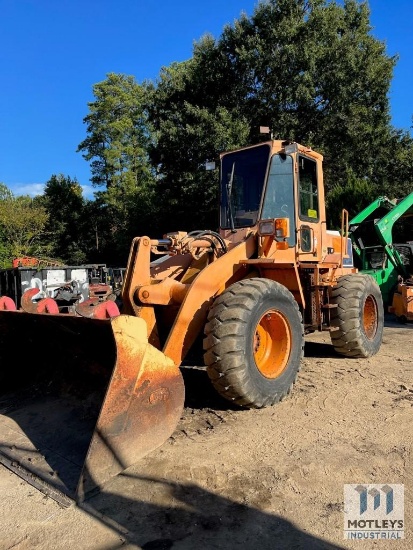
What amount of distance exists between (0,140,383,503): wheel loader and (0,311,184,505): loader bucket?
0.01m

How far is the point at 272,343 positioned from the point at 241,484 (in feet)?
6.58

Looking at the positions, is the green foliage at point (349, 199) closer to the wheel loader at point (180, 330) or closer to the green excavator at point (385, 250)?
the green excavator at point (385, 250)

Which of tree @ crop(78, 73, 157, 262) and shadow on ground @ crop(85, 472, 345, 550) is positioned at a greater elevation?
tree @ crop(78, 73, 157, 262)

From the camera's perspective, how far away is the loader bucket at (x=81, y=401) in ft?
11.1

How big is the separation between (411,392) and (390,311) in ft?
19.7

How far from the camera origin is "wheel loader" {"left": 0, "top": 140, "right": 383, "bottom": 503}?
3.57 metres

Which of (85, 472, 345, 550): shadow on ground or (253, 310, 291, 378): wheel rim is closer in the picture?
(85, 472, 345, 550): shadow on ground

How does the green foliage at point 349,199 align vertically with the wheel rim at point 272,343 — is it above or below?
above

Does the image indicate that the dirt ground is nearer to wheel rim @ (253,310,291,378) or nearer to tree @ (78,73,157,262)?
wheel rim @ (253,310,291,378)

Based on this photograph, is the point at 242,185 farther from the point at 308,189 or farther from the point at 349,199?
the point at 349,199

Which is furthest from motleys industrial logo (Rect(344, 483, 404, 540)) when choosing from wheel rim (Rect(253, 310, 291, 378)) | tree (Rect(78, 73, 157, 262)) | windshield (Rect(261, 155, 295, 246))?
tree (Rect(78, 73, 157, 262))

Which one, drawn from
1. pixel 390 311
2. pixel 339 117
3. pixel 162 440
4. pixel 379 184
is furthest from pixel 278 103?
pixel 162 440

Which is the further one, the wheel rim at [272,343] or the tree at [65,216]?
the tree at [65,216]

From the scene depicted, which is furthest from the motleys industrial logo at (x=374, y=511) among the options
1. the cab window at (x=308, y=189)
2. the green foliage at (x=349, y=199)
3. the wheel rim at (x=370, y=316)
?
the green foliage at (x=349, y=199)
